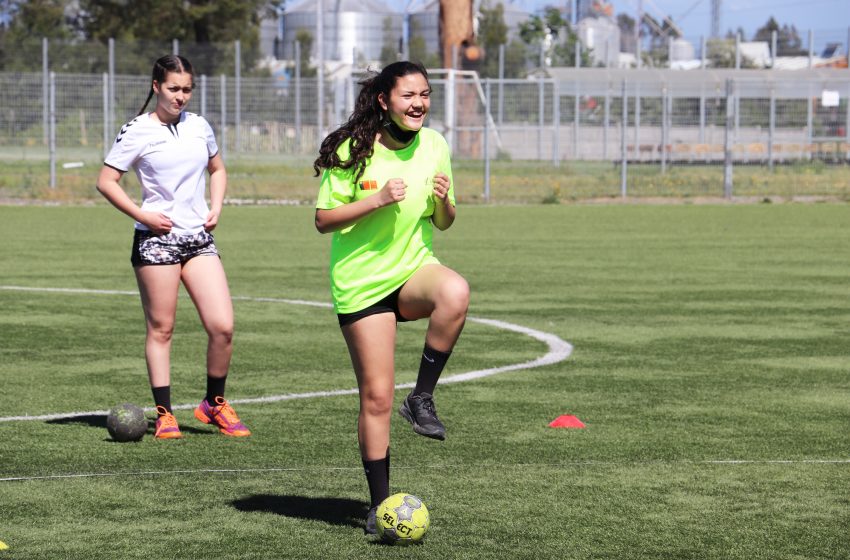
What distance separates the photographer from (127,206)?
8.34m

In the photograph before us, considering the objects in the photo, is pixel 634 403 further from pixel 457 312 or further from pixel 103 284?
pixel 103 284

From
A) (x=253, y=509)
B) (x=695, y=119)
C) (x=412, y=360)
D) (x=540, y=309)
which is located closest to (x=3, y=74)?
(x=695, y=119)

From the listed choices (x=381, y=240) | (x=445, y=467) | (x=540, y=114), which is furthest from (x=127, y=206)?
(x=540, y=114)

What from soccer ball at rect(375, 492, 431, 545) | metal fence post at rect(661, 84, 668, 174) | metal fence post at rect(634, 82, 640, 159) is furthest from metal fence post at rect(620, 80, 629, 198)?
soccer ball at rect(375, 492, 431, 545)

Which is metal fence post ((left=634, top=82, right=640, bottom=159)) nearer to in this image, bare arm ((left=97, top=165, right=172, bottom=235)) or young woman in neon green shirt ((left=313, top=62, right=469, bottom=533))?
bare arm ((left=97, top=165, right=172, bottom=235))

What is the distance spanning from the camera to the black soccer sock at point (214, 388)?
8602mm

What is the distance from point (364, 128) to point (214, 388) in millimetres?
2913

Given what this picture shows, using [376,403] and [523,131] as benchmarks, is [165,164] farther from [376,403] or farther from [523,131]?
[523,131]

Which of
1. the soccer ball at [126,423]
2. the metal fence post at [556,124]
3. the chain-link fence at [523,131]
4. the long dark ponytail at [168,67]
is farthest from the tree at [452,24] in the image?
the soccer ball at [126,423]

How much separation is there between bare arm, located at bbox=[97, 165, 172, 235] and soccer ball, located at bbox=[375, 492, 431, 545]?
2824 millimetres

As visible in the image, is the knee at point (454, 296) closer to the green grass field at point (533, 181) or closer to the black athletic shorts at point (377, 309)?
the black athletic shorts at point (377, 309)

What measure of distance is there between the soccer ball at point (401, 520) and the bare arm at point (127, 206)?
2824 mm

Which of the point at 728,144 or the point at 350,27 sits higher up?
the point at 350,27

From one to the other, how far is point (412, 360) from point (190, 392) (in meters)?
2.15
